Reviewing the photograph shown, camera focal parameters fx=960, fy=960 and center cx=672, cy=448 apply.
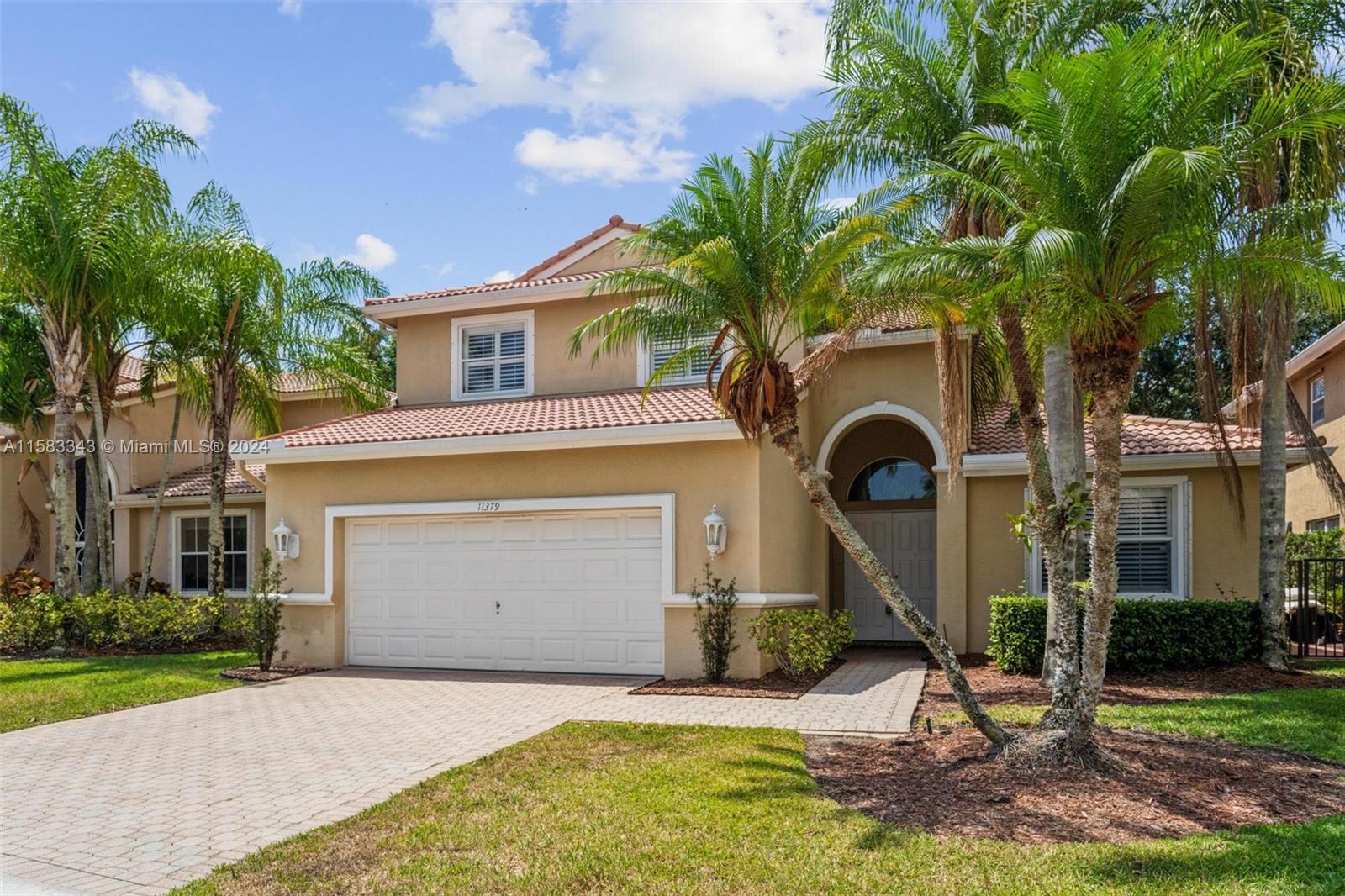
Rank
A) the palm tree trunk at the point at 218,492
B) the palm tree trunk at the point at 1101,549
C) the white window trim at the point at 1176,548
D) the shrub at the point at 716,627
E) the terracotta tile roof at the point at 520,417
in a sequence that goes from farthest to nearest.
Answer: the palm tree trunk at the point at 218,492, the white window trim at the point at 1176,548, the terracotta tile roof at the point at 520,417, the shrub at the point at 716,627, the palm tree trunk at the point at 1101,549

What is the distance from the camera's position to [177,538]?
22.5m

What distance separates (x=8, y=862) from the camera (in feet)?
20.7

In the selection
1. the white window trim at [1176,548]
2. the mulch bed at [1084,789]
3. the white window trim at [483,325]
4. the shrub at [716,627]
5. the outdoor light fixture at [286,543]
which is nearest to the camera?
the mulch bed at [1084,789]

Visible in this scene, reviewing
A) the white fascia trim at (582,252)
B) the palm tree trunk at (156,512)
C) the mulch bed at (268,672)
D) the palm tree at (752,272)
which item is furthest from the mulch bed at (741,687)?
the palm tree trunk at (156,512)

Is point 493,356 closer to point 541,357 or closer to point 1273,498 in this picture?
point 541,357

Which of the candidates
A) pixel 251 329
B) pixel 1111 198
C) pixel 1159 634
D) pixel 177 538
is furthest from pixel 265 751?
pixel 177 538

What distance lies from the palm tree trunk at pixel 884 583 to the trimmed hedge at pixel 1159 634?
199 inches

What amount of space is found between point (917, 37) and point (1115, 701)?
27.8 feet

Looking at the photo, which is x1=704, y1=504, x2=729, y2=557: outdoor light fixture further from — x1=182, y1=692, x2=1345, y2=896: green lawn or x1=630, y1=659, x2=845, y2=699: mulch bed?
x1=182, y1=692, x2=1345, y2=896: green lawn

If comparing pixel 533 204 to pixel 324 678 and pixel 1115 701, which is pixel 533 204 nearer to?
pixel 324 678

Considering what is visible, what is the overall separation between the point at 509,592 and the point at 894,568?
7.68 m

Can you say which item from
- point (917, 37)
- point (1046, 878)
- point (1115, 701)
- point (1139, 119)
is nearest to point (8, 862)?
point (1046, 878)

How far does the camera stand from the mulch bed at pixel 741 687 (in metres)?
12.4

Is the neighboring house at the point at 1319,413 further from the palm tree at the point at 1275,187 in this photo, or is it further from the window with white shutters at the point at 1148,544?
the palm tree at the point at 1275,187
